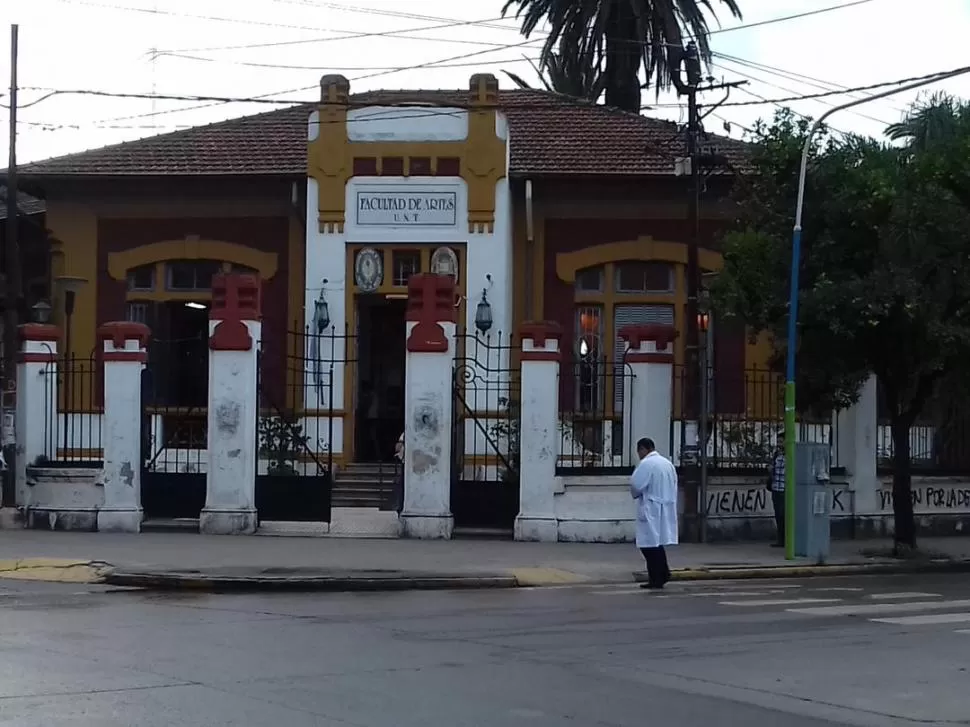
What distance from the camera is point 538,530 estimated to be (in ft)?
71.7

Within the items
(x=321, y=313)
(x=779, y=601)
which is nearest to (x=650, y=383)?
(x=779, y=601)

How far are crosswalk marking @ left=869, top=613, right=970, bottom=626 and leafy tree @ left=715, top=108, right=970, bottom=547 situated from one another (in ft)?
18.5

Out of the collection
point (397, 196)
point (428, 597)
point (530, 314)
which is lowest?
point (428, 597)

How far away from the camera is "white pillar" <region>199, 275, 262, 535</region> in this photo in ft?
71.8

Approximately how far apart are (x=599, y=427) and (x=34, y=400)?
900 cm

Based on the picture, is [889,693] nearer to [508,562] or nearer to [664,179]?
[508,562]

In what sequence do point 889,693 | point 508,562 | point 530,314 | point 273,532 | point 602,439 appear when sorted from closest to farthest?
point 889,693 → point 508,562 → point 273,532 → point 602,439 → point 530,314

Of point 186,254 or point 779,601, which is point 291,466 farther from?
point 779,601

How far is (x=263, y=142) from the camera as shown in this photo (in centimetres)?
3092

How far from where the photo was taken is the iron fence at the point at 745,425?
22.9 meters

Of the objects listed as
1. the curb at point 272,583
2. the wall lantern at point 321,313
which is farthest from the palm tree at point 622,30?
the curb at point 272,583

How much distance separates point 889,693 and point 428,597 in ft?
22.5

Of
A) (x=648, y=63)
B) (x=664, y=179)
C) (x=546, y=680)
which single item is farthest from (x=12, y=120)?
(x=546, y=680)

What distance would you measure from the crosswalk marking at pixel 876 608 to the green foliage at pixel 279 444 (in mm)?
10064
